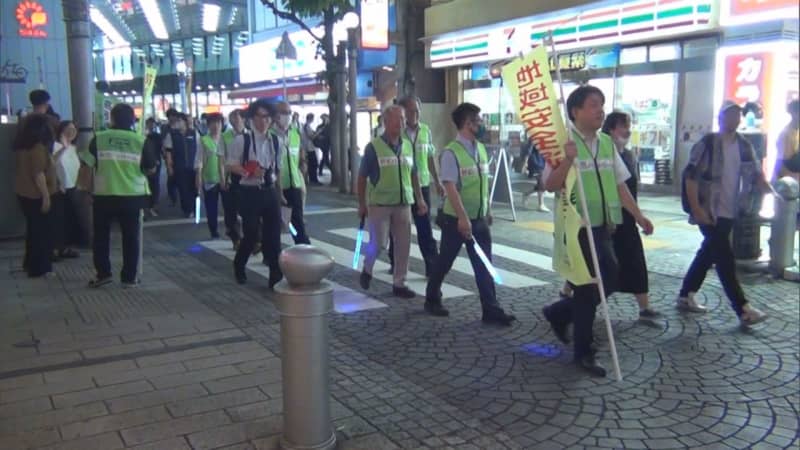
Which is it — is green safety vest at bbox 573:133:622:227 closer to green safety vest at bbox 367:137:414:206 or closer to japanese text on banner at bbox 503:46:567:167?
japanese text on banner at bbox 503:46:567:167

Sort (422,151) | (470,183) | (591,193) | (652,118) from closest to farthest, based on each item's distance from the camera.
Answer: (591,193) → (470,183) → (422,151) → (652,118)

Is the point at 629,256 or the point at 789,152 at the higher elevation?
the point at 789,152

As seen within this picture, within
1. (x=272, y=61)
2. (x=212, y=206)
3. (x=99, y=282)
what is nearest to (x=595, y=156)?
(x=99, y=282)

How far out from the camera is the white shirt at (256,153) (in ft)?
23.6

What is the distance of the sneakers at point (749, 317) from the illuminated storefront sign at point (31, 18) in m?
20.8

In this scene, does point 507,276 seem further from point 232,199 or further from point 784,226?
point 232,199

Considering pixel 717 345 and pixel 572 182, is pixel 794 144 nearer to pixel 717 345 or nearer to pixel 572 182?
pixel 717 345

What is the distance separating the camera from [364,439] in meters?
3.74

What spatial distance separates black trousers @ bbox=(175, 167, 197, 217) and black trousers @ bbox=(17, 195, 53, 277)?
5055mm

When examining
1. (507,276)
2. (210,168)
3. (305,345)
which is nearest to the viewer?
(305,345)

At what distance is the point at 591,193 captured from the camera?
15.7 ft

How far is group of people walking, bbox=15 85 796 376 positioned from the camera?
4812 millimetres

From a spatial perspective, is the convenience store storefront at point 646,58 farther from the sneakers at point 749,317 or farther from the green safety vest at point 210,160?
the sneakers at point 749,317

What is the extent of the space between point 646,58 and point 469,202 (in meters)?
10.5
